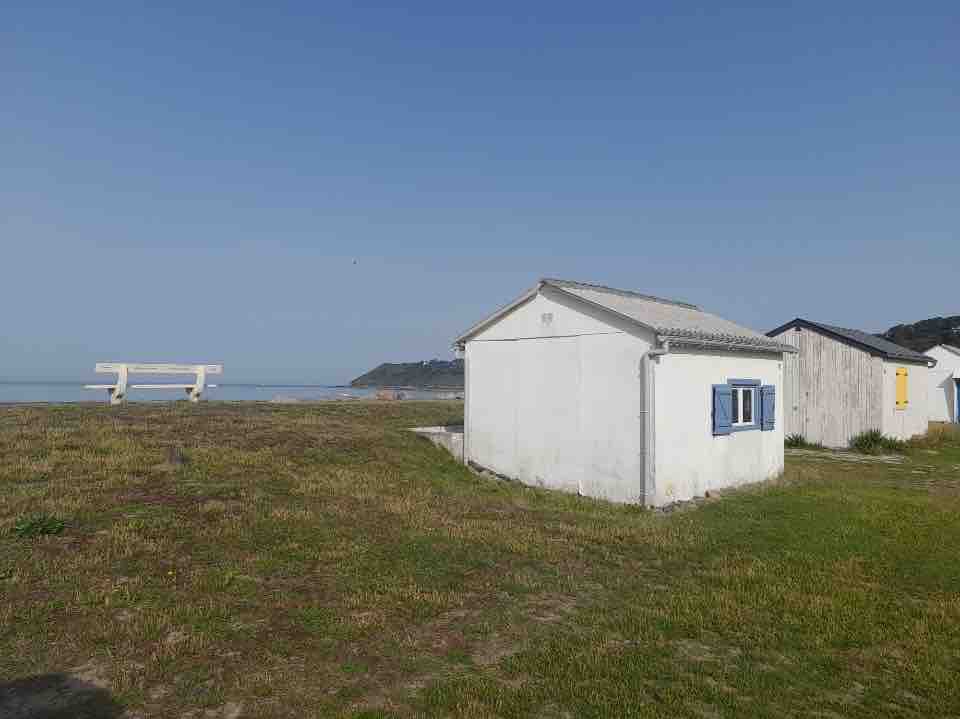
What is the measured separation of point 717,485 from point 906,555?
16.9 feet

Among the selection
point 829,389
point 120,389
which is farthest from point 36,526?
point 829,389

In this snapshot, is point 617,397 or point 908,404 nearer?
point 617,397

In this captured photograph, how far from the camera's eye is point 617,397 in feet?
43.3

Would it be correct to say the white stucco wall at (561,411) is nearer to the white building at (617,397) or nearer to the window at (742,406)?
the white building at (617,397)

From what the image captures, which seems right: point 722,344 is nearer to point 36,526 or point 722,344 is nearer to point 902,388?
point 36,526

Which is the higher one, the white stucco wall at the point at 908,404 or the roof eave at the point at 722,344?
the roof eave at the point at 722,344

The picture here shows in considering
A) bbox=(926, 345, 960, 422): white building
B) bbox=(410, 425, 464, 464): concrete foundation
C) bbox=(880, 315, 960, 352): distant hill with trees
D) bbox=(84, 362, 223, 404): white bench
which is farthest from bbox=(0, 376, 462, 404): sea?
bbox=(880, 315, 960, 352): distant hill with trees

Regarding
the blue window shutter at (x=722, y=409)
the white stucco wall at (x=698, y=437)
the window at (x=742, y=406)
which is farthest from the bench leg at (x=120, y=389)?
the window at (x=742, y=406)

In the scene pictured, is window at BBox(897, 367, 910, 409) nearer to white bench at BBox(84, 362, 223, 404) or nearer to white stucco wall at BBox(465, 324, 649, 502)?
white stucco wall at BBox(465, 324, 649, 502)

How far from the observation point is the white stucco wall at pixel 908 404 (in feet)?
76.6

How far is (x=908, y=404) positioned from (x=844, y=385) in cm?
371

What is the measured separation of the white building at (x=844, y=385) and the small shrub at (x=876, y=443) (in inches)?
10.8

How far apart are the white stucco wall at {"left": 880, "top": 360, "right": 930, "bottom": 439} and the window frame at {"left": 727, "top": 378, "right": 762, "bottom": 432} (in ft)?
34.8

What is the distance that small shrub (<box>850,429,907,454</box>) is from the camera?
2259 centimetres
